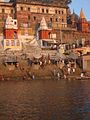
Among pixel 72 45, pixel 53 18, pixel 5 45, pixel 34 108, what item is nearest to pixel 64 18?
pixel 53 18

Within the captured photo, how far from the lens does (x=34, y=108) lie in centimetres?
3353

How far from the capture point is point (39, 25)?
109938 mm

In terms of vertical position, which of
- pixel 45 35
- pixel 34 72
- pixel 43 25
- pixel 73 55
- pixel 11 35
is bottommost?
pixel 34 72

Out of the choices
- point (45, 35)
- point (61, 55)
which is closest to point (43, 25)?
point (45, 35)

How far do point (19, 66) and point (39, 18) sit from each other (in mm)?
34895

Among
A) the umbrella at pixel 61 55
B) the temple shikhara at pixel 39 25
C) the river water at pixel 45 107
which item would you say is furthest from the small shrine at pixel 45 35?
the river water at pixel 45 107

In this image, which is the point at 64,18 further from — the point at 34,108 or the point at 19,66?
the point at 34,108

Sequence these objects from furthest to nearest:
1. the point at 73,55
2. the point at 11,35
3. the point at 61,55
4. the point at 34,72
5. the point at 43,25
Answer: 1. the point at 43,25
2. the point at 11,35
3. the point at 73,55
4. the point at 61,55
5. the point at 34,72

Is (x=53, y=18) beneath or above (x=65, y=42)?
above

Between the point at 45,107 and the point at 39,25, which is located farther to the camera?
the point at 39,25

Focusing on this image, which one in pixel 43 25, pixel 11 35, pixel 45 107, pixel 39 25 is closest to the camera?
pixel 45 107

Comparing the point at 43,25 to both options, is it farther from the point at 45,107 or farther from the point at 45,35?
the point at 45,107

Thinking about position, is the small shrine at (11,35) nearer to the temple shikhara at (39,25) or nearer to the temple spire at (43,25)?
the temple shikhara at (39,25)

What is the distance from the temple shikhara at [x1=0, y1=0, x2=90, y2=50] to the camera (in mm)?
102062
